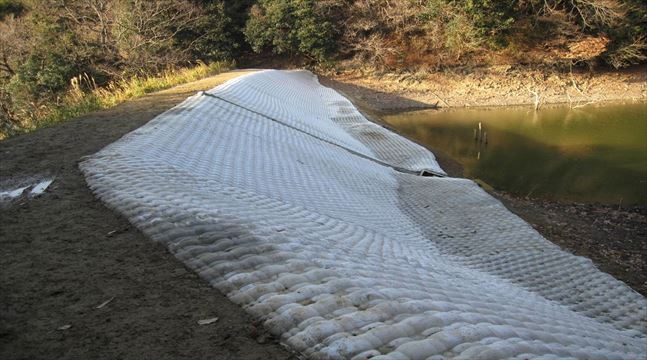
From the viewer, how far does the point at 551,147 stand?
12.2 meters

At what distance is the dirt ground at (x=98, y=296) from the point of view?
72.0 inches

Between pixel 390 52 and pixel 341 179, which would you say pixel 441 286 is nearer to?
pixel 341 179

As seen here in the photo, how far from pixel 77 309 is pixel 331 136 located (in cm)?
700

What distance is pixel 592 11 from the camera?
18.5 metres

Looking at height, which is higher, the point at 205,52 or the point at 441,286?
the point at 205,52

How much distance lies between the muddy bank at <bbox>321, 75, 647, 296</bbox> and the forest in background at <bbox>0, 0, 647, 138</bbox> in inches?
388

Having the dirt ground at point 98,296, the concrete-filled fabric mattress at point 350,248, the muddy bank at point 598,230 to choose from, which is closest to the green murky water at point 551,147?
the muddy bank at point 598,230

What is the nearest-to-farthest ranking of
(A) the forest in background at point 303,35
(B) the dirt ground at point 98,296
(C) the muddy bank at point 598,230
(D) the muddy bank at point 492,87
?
(B) the dirt ground at point 98,296 → (C) the muddy bank at point 598,230 → (A) the forest in background at point 303,35 → (D) the muddy bank at point 492,87

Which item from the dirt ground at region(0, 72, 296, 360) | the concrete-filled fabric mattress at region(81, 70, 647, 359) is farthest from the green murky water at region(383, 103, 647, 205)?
the dirt ground at region(0, 72, 296, 360)

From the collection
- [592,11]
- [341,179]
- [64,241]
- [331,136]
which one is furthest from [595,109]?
[64,241]

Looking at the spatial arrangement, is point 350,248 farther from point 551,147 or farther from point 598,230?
point 551,147

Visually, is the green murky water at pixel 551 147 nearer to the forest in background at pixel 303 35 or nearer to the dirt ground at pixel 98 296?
the forest in background at pixel 303 35

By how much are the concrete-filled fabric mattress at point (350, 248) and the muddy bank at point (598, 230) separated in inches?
47.8

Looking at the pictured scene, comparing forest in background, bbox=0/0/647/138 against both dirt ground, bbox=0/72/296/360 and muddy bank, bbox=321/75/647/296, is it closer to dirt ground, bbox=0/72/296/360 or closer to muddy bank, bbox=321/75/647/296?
muddy bank, bbox=321/75/647/296
